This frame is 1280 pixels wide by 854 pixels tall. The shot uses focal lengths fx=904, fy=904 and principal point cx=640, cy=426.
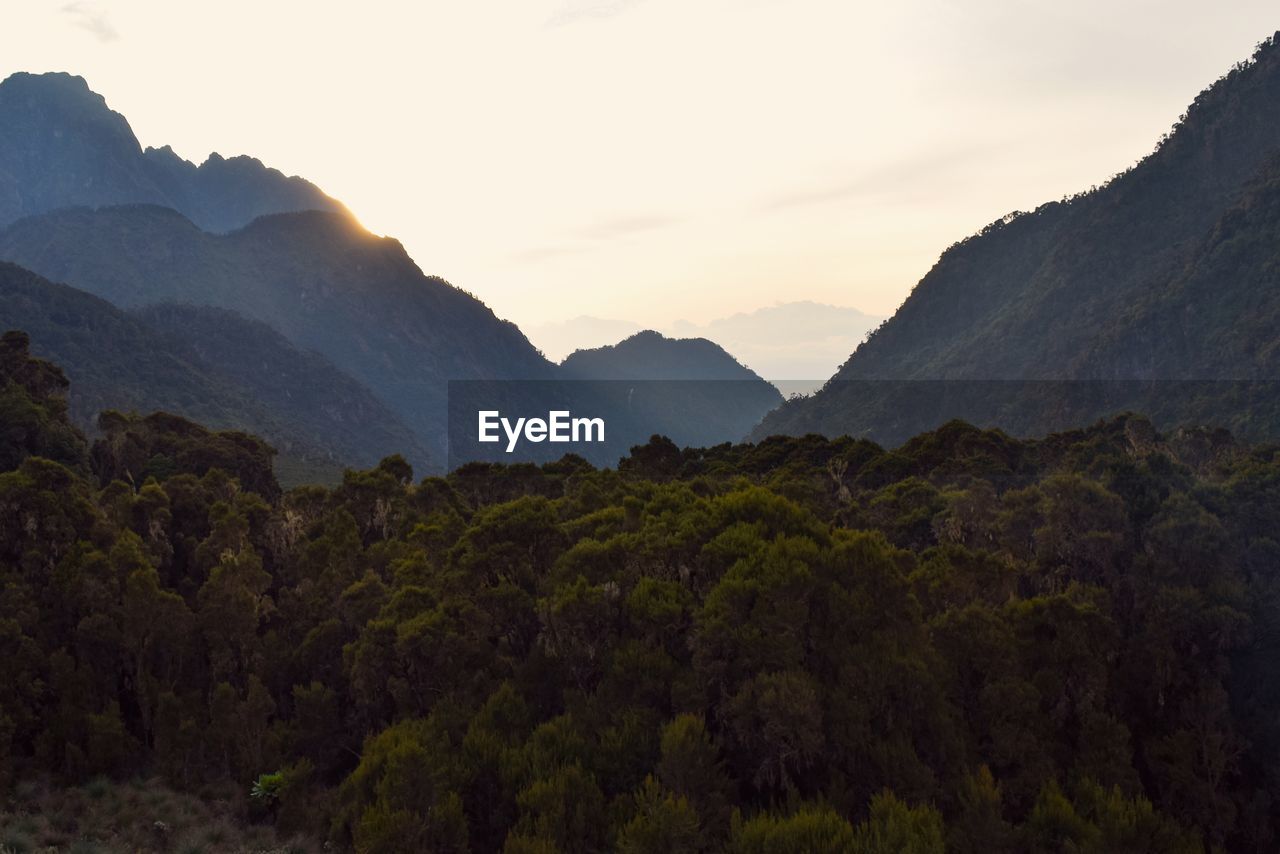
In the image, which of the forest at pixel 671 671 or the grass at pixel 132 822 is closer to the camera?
the forest at pixel 671 671

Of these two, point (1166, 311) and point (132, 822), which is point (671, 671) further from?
point (1166, 311)

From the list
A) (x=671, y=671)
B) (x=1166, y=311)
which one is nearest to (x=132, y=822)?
(x=671, y=671)

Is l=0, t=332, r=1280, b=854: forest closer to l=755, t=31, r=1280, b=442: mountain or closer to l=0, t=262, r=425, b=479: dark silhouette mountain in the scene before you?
l=755, t=31, r=1280, b=442: mountain

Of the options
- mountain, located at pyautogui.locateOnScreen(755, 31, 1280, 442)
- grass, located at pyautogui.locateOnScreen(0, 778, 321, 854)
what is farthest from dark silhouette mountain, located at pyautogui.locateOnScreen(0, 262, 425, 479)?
mountain, located at pyautogui.locateOnScreen(755, 31, 1280, 442)

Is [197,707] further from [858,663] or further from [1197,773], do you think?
[1197,773]

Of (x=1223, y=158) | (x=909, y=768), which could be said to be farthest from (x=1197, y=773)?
(x=1223, y=158)

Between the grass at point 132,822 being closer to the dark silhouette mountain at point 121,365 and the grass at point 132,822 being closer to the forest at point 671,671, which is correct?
the forest at point 671,671

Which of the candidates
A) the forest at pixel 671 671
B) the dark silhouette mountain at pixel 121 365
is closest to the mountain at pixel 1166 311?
the forest at pixel 671 671
